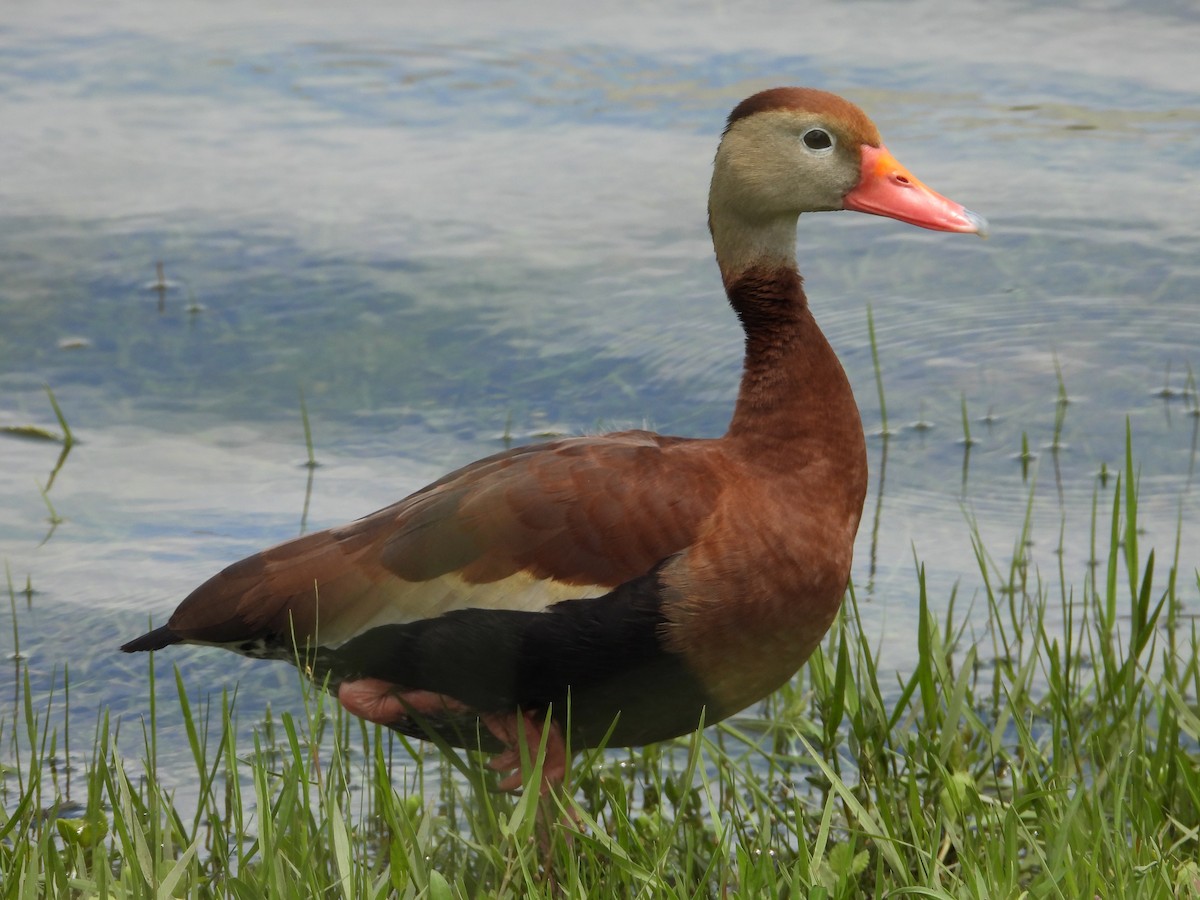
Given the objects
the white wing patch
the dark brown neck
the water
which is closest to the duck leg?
the white wing patch

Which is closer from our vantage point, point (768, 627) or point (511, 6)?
point (768, 627)

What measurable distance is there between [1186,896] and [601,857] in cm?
117

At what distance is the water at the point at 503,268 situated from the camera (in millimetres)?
5387

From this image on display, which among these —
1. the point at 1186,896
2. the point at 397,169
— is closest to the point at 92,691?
the point at 1186,896

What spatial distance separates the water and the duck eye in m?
1.48

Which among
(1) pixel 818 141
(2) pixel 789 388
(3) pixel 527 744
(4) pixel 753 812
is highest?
(1) pixel 818 141

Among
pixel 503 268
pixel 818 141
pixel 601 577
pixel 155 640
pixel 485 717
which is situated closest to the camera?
pixel 601 577

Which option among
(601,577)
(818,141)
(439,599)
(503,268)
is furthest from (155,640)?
(503,268)

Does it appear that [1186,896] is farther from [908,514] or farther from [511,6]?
[511,6]

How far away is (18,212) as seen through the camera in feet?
23.7

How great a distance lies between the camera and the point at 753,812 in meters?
4.04

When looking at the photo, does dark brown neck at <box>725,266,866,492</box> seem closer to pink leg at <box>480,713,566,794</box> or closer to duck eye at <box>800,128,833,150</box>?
duck eye at <box>800,128,833,150</box>

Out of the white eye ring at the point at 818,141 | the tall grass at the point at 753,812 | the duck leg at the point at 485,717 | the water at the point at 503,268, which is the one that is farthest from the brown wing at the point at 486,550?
the water at the point at 503,268

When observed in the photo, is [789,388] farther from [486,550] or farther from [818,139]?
[486,550]
